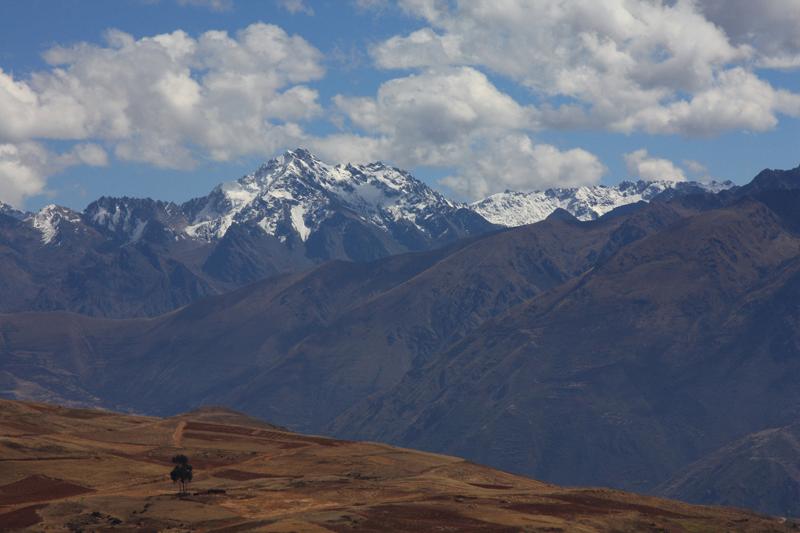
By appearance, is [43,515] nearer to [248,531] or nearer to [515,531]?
[248,531]

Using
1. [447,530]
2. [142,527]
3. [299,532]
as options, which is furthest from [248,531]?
[447,530]

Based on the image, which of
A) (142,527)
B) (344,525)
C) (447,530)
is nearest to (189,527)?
(142,527)

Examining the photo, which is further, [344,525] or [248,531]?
[344,525]

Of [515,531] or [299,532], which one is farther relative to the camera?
[515,531]

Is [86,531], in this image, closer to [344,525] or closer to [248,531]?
[248,531]

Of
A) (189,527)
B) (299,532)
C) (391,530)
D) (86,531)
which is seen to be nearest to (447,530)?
(391,530)

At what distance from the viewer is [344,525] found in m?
195

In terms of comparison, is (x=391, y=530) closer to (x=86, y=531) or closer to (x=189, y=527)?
(x=189, y=527)

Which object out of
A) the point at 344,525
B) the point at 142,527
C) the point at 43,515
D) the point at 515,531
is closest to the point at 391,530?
the point at 344,525

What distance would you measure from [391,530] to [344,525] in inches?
287

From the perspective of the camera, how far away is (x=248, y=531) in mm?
182750

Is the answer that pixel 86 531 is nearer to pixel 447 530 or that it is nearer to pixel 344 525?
pixel 344 525

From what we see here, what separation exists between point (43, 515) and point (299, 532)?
A: 42.8 metres

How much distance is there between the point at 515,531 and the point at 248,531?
42139 mm
